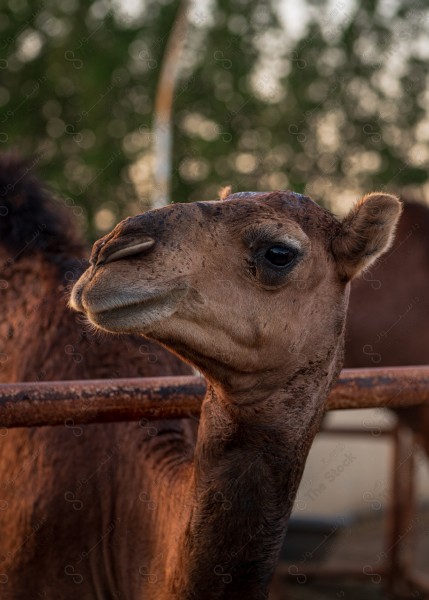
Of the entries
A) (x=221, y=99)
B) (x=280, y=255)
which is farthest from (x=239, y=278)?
(x=221, y=99)

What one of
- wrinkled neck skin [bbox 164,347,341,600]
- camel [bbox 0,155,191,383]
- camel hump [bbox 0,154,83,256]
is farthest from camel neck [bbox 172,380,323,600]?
camel hump [bbox 0,154,83,256]

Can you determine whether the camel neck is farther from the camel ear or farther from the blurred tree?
the blurred tree

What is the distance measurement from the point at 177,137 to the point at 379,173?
10.6 ft

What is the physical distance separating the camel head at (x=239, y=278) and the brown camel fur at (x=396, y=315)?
4.08 m

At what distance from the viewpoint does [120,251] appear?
7.59 ft

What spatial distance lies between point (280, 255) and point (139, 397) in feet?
2.06

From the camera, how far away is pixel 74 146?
44.5 ft

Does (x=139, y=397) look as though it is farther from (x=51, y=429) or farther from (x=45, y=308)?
(x=45, y=308)

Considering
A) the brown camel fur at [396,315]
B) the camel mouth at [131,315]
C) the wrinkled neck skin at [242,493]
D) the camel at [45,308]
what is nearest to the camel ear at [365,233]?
the wrinkled neck skin at [242,493]

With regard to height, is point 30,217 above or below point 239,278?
below

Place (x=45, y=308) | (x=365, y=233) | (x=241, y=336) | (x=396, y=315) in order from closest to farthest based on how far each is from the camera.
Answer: (x=241, y=336) → (x=365, y=233) → (x=45, y=308) → (x=396, y=315)

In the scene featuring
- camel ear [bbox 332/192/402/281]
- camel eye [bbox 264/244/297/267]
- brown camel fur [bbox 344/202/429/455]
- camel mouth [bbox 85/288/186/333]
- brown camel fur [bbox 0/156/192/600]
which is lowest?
brown camel fur [bbox 344/202/429/455]

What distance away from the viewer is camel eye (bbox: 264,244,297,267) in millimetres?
2584

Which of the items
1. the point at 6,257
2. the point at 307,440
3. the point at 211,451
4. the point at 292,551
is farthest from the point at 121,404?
the point at 292,551
